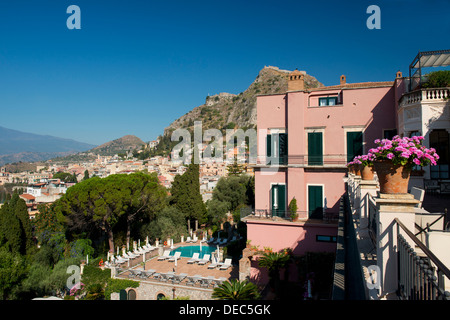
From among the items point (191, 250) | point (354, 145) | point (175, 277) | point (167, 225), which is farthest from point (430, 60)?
point (167, 225)

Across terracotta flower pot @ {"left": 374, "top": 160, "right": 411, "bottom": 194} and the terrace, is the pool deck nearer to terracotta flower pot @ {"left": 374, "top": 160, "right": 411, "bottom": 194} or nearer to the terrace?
the terrace

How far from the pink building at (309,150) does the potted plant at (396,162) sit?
1084 centimetres

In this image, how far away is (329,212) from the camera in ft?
47.2

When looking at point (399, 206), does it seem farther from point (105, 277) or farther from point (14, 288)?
point (14, 288)

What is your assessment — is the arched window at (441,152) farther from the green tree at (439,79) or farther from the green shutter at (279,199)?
the green shutter at (279,199)

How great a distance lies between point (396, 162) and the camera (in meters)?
3.21

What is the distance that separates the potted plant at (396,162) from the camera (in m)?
3.17

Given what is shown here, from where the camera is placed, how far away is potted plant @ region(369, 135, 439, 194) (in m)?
3.17

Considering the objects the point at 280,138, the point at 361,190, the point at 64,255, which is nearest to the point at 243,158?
the point at 64,255

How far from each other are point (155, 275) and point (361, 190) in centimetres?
1354

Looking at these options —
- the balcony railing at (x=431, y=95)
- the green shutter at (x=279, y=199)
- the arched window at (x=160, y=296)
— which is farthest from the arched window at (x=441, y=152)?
the arched window at (x=160, y=296)

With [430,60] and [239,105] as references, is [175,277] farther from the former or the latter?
[239,105]

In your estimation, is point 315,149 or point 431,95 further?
point 315,149

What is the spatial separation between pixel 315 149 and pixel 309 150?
0.29 m
